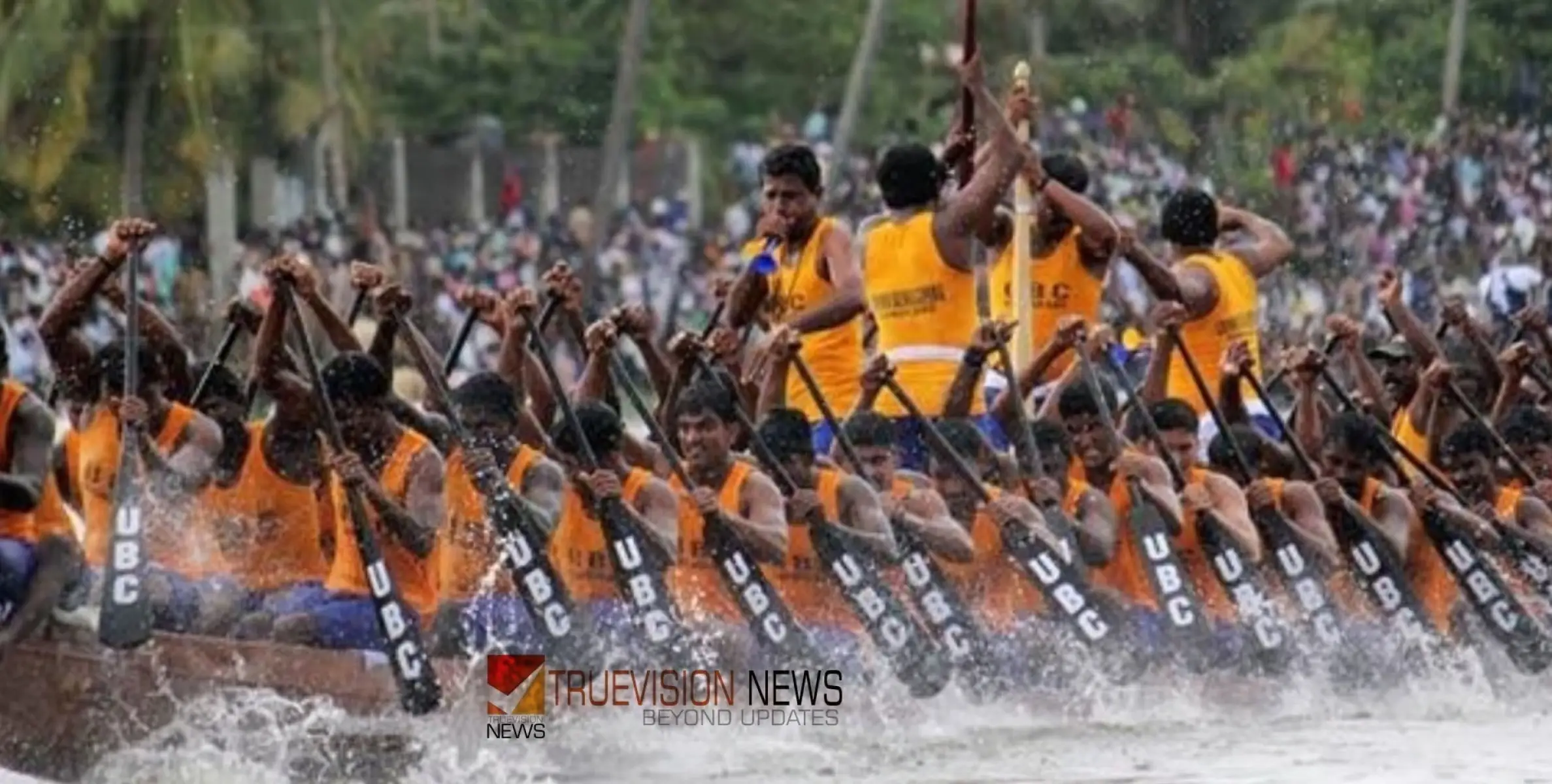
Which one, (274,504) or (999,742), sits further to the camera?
→ (999,742)

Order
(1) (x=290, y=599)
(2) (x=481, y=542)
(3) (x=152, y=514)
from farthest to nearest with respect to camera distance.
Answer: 1. (3) (x=152, y=514)
2. (2) (x=481, y=542)
3. (1) (x=290, y=599)

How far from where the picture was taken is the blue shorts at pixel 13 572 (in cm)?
1104

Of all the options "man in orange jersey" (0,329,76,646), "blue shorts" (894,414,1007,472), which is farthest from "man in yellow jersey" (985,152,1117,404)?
"man in orange jersey" (0,329,76,646)

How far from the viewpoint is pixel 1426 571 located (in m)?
13.7

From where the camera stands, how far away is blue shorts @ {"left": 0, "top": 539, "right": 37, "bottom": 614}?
11039mm

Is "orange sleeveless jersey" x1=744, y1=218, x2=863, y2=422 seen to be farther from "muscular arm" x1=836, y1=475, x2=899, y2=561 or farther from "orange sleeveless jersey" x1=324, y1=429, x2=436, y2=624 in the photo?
"orange sleeveless jersey" x1=324, y1=429, x2=436, y2=624

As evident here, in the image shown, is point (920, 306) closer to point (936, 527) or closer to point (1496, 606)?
point (936, 527)

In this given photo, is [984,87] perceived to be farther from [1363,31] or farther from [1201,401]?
[1363,31]

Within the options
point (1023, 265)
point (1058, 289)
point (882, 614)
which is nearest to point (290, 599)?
point (882, 614)

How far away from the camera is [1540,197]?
1214 inches

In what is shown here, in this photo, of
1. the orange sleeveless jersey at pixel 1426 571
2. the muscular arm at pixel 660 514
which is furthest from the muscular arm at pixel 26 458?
the orange sleeveless jersey at pixel 1426 571

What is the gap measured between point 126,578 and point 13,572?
1.08 ft

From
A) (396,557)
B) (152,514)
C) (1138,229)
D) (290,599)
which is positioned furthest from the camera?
(1138,229)

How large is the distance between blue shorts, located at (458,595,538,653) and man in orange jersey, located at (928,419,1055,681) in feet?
5.20
